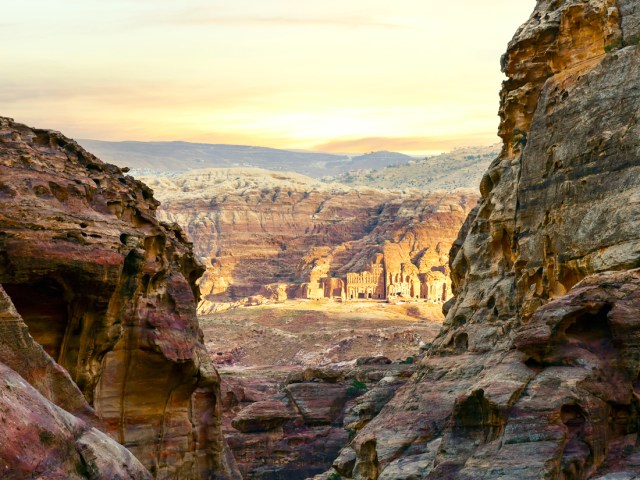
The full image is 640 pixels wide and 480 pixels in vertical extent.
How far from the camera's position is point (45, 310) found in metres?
25.8

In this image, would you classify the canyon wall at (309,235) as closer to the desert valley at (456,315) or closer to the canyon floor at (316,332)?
the canyon floor at (316,332)

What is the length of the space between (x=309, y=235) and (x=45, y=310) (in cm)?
15918

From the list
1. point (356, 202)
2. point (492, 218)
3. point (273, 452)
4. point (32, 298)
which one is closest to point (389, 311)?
point (356, 202)

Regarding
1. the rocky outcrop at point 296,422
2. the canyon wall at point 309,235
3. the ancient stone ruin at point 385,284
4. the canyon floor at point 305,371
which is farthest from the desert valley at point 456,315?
the canyon wall at point 309,235

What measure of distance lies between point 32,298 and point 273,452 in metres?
43.0

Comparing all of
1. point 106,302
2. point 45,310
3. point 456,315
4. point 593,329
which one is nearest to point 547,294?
point 593,329

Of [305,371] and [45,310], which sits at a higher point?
[45,310]

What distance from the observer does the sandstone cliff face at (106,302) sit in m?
24.6

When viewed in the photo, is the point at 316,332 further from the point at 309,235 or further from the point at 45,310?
the point at 45,310

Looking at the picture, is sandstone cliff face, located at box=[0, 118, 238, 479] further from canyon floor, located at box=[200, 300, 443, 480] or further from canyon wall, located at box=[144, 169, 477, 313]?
canyon wall, located at box=[144, 169, 477, 313]

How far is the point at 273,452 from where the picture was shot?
6675cm

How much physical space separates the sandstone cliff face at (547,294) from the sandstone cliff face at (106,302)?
7671 mm

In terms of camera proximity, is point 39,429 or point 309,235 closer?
point 39,429

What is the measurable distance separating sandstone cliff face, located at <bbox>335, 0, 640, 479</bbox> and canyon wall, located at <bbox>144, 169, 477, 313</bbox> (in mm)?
114670
